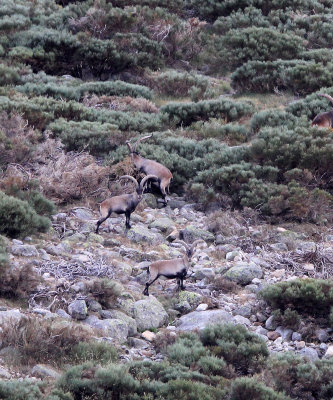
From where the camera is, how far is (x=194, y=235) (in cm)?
1280

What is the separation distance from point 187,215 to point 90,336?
19.7ft

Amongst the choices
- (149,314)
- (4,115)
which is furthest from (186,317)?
(4,115)

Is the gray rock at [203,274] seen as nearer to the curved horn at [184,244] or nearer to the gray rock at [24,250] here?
the curved horn at [184,244]

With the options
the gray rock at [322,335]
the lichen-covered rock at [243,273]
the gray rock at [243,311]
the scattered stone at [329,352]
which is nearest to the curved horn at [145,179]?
the lichen-covered rock at [243,273]

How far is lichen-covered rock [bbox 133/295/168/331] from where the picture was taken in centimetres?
938

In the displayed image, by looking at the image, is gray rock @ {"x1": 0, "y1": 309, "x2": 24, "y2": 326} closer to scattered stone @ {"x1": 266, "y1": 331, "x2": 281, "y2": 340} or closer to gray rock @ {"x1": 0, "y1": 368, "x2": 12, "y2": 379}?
gray rock @ {"x1": 0, "y1": 368, "x2": 12, "y2": 379}

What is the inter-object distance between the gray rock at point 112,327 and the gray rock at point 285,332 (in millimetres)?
2032

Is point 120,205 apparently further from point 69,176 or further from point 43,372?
point 43,372

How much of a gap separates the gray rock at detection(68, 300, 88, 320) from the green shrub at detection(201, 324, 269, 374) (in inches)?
56.3

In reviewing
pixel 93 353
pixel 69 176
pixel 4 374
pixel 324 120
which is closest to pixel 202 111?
pixel 324 120

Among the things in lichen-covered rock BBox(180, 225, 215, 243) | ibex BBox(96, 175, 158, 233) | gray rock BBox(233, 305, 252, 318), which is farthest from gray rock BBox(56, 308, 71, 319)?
lichen-covered rock BBox(180, 225, 215, 243)

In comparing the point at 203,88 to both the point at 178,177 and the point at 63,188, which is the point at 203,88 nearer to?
the point at 178,177

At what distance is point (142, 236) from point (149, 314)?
115 inches

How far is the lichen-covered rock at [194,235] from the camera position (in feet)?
41.9
